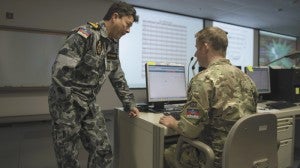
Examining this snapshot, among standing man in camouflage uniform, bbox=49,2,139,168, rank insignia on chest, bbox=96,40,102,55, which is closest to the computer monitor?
standing man in camouflage uniform, bbox=49,2,139,168

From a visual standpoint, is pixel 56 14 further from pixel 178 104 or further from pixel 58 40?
pixel 178 104

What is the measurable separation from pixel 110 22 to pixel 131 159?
1041 mm

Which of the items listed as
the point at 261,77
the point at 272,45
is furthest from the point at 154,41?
the point at 272,45

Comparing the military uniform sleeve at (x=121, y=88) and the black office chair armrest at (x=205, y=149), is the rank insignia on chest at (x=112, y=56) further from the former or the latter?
the black office chair armrest at (x=205, y=149)

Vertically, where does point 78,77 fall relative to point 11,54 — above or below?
below

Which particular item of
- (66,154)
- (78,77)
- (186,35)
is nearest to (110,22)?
(78,77)

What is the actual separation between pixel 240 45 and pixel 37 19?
4913mm

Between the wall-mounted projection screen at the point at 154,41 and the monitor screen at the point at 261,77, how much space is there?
2.23 m

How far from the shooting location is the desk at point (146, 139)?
1.68 m

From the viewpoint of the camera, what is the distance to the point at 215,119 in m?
1.41

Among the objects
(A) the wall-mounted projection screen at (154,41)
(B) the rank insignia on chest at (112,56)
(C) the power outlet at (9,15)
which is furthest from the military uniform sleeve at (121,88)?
(A) the wall-mounted projection screen at (154,41)

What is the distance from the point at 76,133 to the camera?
1.60m

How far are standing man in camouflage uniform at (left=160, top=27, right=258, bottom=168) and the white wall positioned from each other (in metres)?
3.03

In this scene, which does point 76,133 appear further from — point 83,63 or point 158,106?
point 158,106
